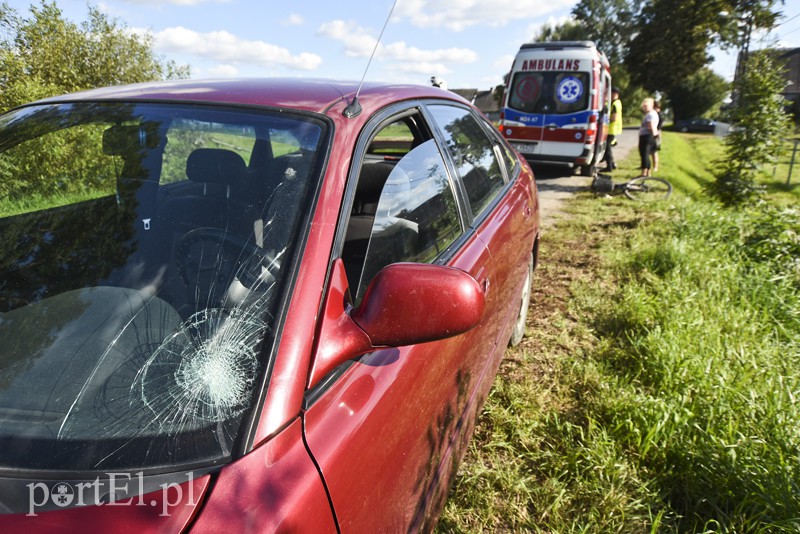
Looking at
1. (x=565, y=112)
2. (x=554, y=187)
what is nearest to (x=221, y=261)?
(x=554, y=187)

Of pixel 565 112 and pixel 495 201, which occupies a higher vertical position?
pixel 565 112

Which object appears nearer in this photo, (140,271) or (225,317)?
(225,317)

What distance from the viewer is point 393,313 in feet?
4.09

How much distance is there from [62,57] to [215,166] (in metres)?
9.07

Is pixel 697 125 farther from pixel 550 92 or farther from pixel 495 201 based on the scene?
pixel 495 201

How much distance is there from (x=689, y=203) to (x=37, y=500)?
803 cm

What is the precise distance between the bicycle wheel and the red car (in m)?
7.96

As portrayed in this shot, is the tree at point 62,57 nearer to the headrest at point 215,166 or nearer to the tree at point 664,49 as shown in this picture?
the headrest at point 215,166

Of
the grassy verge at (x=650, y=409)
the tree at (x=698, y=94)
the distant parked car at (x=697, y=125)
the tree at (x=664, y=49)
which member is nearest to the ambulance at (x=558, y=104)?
the grassy verge at (x=650, y=409)

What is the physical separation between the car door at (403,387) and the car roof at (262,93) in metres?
0.12

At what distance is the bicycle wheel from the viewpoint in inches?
351

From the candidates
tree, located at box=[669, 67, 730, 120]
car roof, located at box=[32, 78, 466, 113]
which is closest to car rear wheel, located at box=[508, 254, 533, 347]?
car roof, located at box=[32, 78, 466, 113]

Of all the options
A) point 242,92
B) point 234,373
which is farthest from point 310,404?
point 242,92

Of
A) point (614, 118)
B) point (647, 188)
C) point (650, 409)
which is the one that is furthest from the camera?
point (614, 118)
